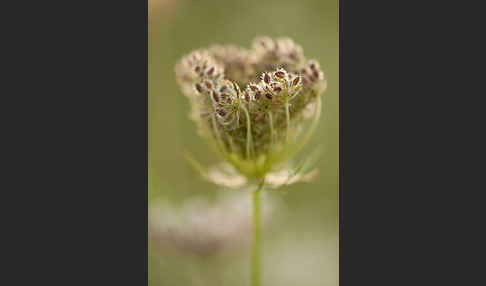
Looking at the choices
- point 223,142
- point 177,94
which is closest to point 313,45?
point 177,94

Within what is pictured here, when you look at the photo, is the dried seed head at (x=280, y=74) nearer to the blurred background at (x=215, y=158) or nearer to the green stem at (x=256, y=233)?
the green stem at (x=256, y=233)

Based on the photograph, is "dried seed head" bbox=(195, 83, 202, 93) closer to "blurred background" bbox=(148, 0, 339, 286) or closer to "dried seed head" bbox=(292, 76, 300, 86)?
"dried seed head" bbox=(292, 76, 300, 86)

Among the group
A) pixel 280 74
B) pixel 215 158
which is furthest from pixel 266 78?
pixel 215 158

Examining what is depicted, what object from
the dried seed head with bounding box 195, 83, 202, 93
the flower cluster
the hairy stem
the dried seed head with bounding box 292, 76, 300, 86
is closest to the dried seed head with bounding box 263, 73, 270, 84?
the flower cluster

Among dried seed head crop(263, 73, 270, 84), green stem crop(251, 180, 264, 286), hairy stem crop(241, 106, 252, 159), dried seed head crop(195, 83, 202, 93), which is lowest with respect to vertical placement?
green stem crop(251, 180, 264, 286)

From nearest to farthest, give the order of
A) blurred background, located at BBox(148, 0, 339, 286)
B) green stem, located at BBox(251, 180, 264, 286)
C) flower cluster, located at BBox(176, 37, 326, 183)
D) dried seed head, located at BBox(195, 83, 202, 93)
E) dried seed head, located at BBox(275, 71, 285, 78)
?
dried seed head, located at BBox(275, 71, 285, 78)
flower cluster, located at BBox(176, 37, 326, 183)
dried seed head, located at BBox(195, 83, 202, 93)
green stem, located at BBox(251, 180, 264, 286)
blurred background, located at BBox(148, 0, 339, 286)

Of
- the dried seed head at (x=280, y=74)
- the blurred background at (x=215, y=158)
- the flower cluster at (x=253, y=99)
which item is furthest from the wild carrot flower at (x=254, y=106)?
the blurred background at (x=215, y=158)

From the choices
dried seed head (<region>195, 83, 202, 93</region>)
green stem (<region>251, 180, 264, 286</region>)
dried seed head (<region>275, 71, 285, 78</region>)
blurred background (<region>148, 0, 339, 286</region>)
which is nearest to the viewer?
dried seed head (<region>275, 71, 285, 78</region>)

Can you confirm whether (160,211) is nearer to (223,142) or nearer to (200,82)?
(223,142)
